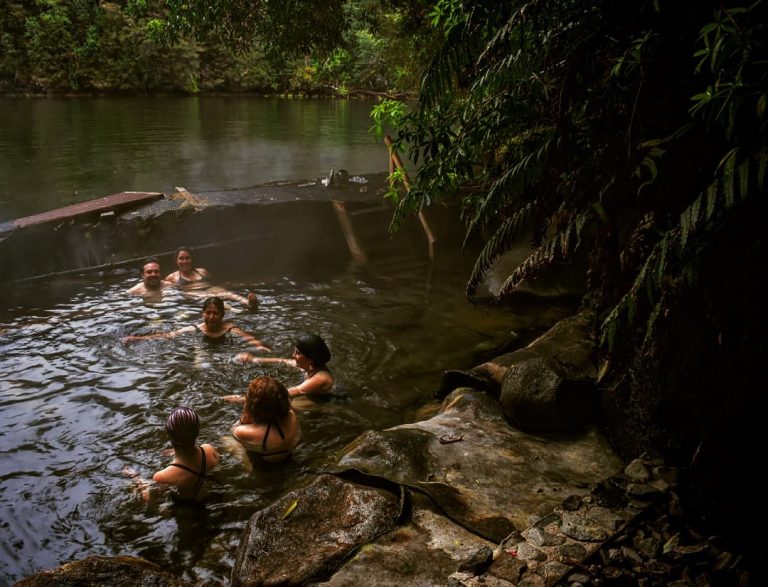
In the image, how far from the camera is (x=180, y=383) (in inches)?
251

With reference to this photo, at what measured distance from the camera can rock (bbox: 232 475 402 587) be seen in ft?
10.0

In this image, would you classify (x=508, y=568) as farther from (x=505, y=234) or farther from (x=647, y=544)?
(x=505, y=234)

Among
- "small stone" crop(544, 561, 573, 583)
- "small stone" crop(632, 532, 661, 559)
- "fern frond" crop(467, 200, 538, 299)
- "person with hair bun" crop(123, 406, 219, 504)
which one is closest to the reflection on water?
"person with hair bun" crop(123, 406, 219, 504)

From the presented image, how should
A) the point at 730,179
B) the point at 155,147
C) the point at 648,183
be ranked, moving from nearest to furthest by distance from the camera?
the point at 730,179 < the point at 648,183 < the point at 155,147

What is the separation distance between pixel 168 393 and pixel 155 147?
2036 centimetres

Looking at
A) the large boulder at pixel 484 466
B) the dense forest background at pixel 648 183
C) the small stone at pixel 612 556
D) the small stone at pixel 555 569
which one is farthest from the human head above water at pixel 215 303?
the small stone at pixel 612 556

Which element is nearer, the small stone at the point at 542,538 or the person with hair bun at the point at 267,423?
the small stone at the point at 542,538

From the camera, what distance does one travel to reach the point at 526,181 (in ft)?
12.8

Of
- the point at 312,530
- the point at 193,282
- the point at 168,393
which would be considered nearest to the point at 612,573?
the point at 312,530

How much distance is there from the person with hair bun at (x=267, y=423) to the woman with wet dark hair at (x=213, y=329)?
2456mm

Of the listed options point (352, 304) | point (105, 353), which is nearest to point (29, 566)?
point (105, 353)

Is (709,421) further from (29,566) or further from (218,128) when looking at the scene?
(218,128)

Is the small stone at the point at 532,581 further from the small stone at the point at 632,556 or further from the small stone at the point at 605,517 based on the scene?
the small stone at the point at 605,517

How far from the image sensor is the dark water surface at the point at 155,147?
58.1 ft
